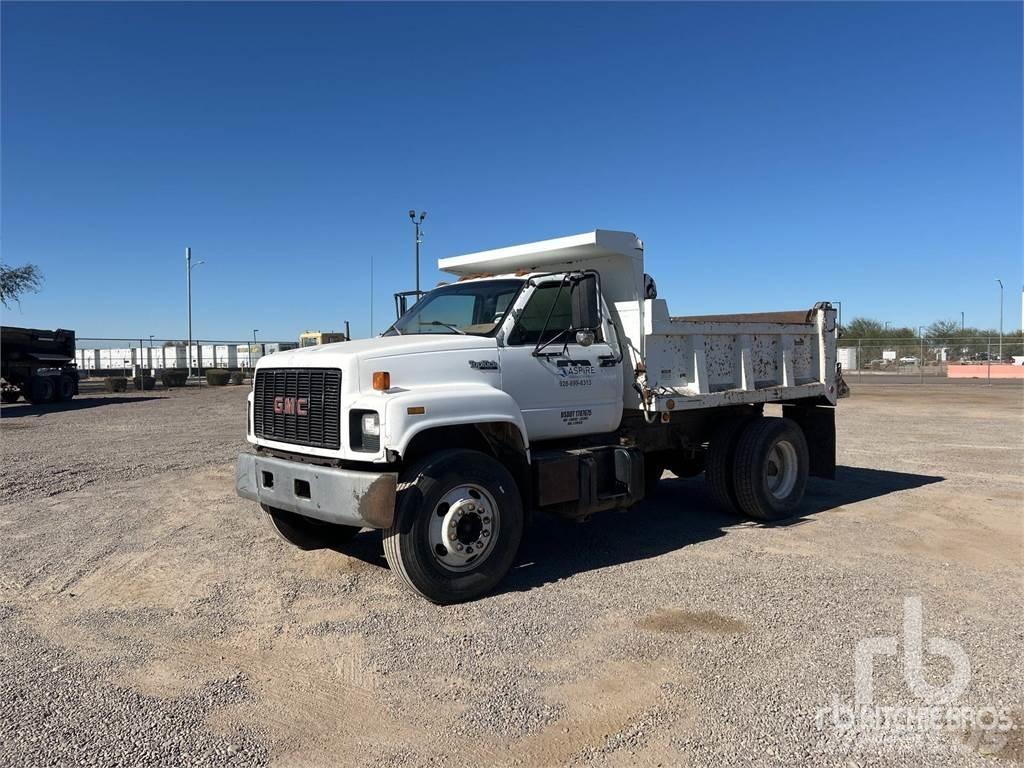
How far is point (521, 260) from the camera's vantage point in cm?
721

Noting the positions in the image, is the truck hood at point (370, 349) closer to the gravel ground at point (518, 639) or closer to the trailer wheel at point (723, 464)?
the gravel ground at point (518, 639)

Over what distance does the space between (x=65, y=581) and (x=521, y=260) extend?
4595 millimetres

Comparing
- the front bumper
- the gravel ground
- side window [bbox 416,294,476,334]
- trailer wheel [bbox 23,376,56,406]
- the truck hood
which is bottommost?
the gravel ground

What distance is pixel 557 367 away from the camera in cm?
613

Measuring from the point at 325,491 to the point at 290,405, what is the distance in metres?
0.89

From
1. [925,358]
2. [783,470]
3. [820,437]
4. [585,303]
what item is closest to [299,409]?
[585,303]

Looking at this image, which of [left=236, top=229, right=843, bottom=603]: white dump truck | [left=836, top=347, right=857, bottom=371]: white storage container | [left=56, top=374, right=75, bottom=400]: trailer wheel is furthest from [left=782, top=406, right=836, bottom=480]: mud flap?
[left=836, top=347, right=857, bottom=371]: white storage container

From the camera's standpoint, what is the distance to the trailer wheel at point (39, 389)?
78.6ft

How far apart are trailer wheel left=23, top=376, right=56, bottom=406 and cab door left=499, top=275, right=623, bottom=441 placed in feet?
76.4

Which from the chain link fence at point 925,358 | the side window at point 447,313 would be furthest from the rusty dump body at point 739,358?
the chain link fence at point 925,358

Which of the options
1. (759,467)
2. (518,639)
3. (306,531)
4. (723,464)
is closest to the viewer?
(518,639)

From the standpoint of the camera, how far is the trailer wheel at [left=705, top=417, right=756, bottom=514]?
302 inches

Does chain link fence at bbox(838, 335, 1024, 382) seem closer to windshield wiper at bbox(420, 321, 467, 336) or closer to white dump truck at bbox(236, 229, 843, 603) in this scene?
white dump truck at bbox(236, 229, 843, 603)

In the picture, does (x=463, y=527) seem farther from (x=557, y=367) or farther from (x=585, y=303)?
(x=585, y=303)
